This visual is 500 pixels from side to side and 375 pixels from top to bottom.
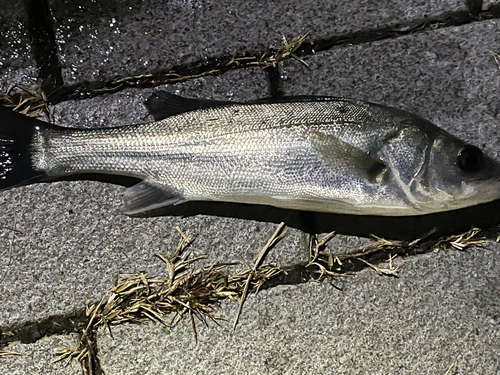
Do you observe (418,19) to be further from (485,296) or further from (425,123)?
(485,296)

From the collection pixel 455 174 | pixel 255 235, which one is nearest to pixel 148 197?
pixel 255 235

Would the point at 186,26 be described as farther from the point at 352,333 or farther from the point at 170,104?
the point at 352,333

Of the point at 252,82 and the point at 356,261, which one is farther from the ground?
the point at 252,82

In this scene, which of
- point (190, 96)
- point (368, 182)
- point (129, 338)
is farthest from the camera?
point (190, 96)

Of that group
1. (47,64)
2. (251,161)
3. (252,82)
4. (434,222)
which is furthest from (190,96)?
(434,222)

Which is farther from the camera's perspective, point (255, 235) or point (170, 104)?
point (255, 235)

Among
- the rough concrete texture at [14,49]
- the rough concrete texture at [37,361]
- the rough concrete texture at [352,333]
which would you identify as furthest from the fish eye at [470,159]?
the rough concrete texture at [14,49]

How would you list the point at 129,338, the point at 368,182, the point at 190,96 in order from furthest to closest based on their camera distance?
the point at 190,96, the point at 129,338, the point at 368,182
